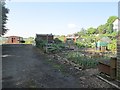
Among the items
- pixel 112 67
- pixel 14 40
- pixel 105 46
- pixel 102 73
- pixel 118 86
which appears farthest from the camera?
pixel 14 40

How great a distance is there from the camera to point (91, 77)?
10320 millimetres

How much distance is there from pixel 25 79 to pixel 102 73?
3.76m

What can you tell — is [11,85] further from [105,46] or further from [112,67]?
[105,46]

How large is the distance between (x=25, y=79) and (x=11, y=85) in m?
1.29

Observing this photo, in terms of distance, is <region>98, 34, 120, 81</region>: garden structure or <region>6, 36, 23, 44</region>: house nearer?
<region>98, 34, 120, 81</region>: garden structure

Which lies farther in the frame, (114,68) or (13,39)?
(13,39)

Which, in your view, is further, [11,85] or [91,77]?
[91,77]

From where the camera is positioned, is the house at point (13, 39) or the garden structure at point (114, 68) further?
the house at point (13, 39)

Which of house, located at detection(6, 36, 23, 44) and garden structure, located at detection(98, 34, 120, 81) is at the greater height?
house, located at detection(6, 36, 23, 44)

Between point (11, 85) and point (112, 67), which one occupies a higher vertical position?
point (112, 67)

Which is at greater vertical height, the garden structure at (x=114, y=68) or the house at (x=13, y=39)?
the house at (x=13, y=39)

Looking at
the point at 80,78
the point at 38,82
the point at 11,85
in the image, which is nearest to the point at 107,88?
the point at 80,78

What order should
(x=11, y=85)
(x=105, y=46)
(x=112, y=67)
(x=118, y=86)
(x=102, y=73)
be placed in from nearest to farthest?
(x=118, y=86) → (x=11, y=85) → (x=112, y=67) → (x=102, y=73) → (x=105, y=46)

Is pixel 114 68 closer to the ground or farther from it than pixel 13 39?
closer to the ground
